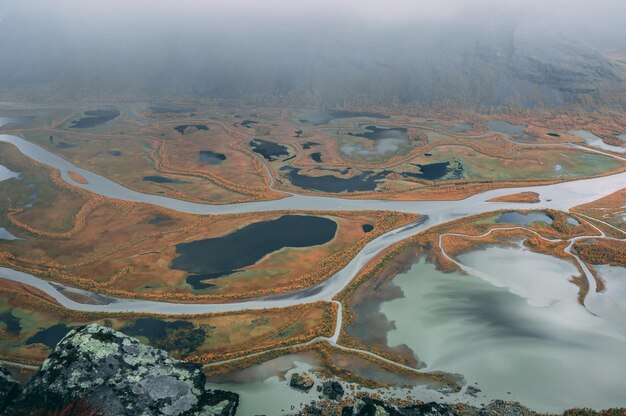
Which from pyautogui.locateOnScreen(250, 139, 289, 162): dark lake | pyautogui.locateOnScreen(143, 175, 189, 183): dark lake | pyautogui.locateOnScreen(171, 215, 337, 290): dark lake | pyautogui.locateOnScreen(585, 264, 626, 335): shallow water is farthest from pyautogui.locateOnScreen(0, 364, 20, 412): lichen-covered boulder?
pyautogui.locateOnScreen(250, 139, 289, 162): dark lake

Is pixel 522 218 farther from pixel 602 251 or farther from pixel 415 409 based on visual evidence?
pixel 415 409

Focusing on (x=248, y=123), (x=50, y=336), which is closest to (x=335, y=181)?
(x=248, y=123)

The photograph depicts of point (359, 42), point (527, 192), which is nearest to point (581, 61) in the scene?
point (359, 42)

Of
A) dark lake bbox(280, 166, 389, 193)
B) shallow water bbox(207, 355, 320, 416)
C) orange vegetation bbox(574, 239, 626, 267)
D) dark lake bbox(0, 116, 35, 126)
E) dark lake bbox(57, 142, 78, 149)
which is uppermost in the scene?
orange vegetation bbox(574, 239, 626, 267)

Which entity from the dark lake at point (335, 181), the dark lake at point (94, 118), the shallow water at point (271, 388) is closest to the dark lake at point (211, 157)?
the dark lake at point (335, 181)

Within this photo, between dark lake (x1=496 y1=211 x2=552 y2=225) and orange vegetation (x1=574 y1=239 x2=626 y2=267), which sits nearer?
orange vegetation (x1=574 y1=239 x2=626 y2=267)

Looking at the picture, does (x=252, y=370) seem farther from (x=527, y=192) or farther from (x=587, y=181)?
(x=587, y=181)

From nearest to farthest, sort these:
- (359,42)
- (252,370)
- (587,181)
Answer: (252,370)
(587,181)
(359,42)

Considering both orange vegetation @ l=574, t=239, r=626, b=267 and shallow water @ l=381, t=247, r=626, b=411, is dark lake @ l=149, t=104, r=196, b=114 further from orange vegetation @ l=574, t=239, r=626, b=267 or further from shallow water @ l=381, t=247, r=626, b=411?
orange vegetation @ l=574, t=239, r=626, b=267
